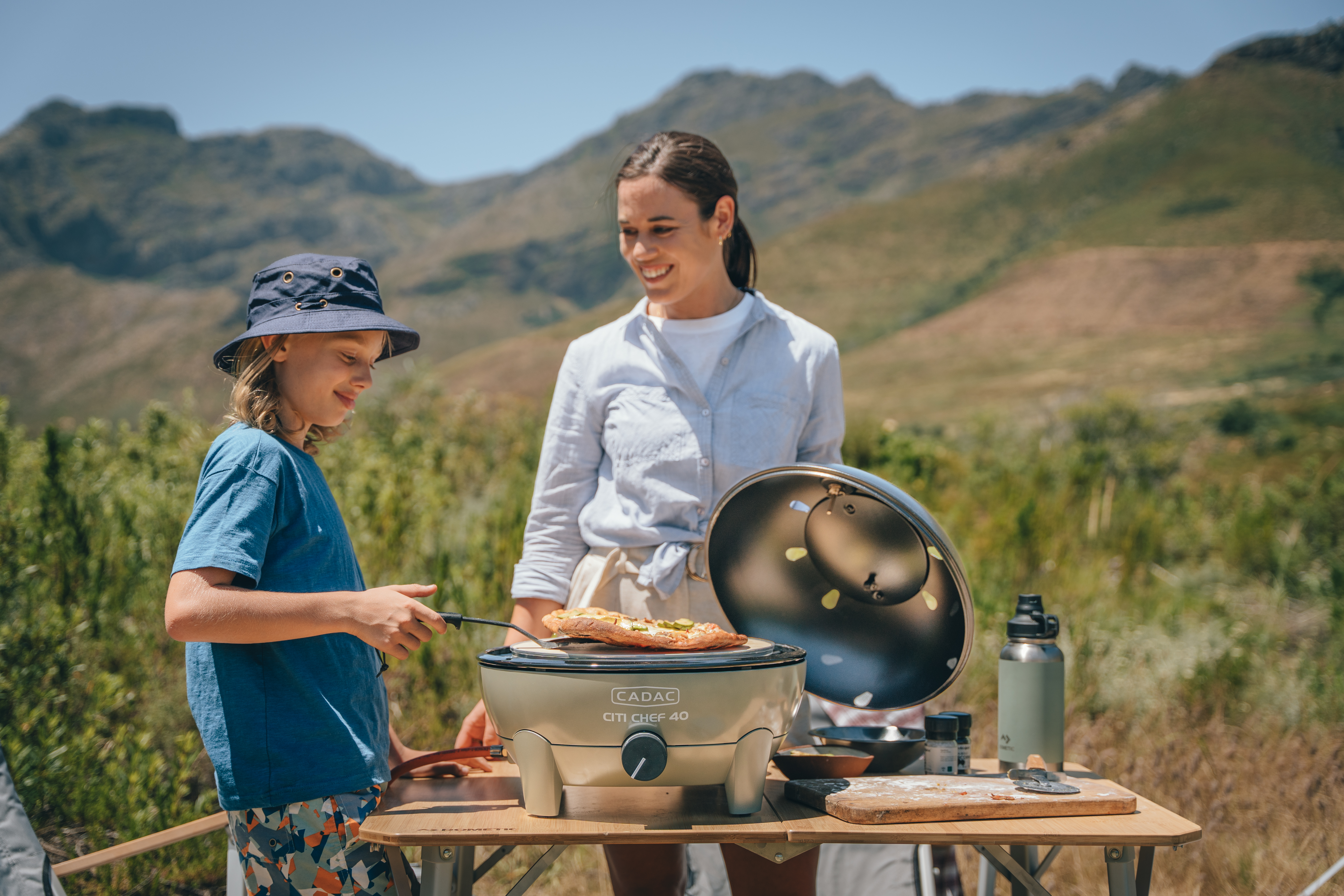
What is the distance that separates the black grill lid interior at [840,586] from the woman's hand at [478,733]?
1.73ft

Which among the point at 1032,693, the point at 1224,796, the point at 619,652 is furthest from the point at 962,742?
the point at 1224,796

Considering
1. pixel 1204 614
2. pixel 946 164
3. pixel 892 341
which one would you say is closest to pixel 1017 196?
pixel 892 341

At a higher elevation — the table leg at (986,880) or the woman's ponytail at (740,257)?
→ the woman's ponytail at (740,257)

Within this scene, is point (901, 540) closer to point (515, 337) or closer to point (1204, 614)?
point (1204, 614)

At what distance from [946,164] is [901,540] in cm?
17457

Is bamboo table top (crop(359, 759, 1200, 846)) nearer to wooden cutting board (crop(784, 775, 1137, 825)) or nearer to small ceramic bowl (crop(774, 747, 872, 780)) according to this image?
wooden cutting board (crop(784, 775, 1137, 825))

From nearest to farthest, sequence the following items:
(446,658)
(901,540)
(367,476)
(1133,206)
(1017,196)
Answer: (901,540)
(446,658)
(367,476)
(1133,206)
(1017,196)

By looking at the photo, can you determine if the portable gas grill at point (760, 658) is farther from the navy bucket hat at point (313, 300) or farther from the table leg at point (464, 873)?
the navy bucket hat at point (313, 300)

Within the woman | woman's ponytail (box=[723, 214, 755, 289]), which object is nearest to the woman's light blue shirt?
the woman

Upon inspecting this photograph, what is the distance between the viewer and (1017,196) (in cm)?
9069

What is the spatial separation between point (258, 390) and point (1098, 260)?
76067 millimetres

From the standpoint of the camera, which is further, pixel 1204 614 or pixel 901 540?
pixel 1204 614

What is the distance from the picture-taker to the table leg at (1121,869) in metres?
1.46

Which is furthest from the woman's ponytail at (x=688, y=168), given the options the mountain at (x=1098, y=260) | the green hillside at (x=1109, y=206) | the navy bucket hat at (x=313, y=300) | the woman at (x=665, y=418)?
the green hillside at (x=1109, y=206)
